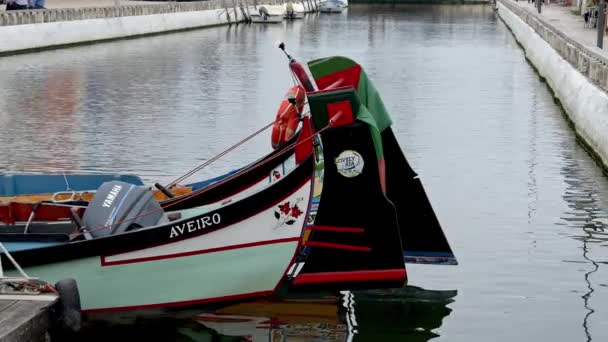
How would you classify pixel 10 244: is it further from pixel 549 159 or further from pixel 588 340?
pixel 549 159

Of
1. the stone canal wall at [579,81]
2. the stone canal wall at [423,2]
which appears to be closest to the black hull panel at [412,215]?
the stone canal wall at [579,81]

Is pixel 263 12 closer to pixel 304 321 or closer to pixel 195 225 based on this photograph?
pixel 304 321

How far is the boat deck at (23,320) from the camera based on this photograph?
10234 mm

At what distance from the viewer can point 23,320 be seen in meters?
10.5

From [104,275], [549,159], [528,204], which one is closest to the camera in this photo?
[104,275]

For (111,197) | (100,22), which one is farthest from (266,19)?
(111,197)

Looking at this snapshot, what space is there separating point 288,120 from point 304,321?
345cm

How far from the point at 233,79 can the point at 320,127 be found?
99.0ft

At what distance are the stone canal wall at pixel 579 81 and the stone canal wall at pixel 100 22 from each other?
2091 centimetres

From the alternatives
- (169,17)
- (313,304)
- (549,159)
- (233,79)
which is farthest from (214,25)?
(313,304)

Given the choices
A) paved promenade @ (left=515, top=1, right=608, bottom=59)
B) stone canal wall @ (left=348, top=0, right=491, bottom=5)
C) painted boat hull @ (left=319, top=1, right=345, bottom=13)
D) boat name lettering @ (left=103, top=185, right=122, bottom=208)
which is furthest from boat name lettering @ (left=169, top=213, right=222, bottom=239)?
stone canal wall @ (left=348, top=0, right=491, bottom=5)

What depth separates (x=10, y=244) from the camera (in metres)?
13.5

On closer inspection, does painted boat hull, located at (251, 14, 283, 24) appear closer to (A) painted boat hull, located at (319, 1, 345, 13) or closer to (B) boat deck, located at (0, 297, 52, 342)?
(A) painted boat hull, located at (319, 1, 345, 13)

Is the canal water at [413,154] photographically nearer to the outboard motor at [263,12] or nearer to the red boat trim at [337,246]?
the red boat trim at [337,246]
